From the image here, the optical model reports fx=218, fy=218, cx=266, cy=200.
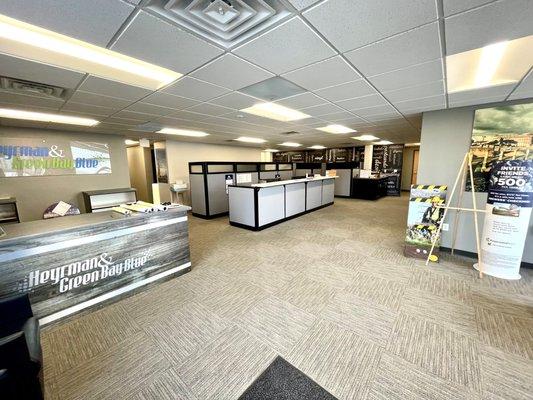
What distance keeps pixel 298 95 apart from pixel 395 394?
3126 millimetres

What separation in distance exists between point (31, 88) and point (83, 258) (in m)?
2.06

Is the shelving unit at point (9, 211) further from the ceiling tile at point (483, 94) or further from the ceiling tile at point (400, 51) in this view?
the ceiling tile at point (483, 94)

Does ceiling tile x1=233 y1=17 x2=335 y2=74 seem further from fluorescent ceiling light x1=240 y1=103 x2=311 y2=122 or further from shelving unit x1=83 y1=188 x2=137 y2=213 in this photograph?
shelving unit x1=83 y1=188 x2=137 y2=213

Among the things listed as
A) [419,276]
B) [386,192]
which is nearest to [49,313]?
[419,276]

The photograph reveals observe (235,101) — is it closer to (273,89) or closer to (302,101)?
(273,89)

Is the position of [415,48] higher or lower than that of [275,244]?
higher

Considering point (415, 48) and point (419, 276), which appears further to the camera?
point (419, 276)

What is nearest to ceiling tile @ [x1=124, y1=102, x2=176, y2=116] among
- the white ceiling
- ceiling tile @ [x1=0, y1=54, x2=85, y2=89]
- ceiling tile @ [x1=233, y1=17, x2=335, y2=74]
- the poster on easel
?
the white ceiling

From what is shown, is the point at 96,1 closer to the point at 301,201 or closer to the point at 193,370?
the point at 193,370

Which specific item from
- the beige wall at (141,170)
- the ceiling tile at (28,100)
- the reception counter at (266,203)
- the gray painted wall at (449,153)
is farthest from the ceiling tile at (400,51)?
the beige wall at (141,170)

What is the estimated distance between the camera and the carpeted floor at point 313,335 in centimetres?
150

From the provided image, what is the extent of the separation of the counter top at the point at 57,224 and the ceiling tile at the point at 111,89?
1.46 meters

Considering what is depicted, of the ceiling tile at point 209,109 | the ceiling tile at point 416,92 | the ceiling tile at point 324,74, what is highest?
the ceiling tile at point 324,74

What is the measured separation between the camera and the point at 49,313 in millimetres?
2047
